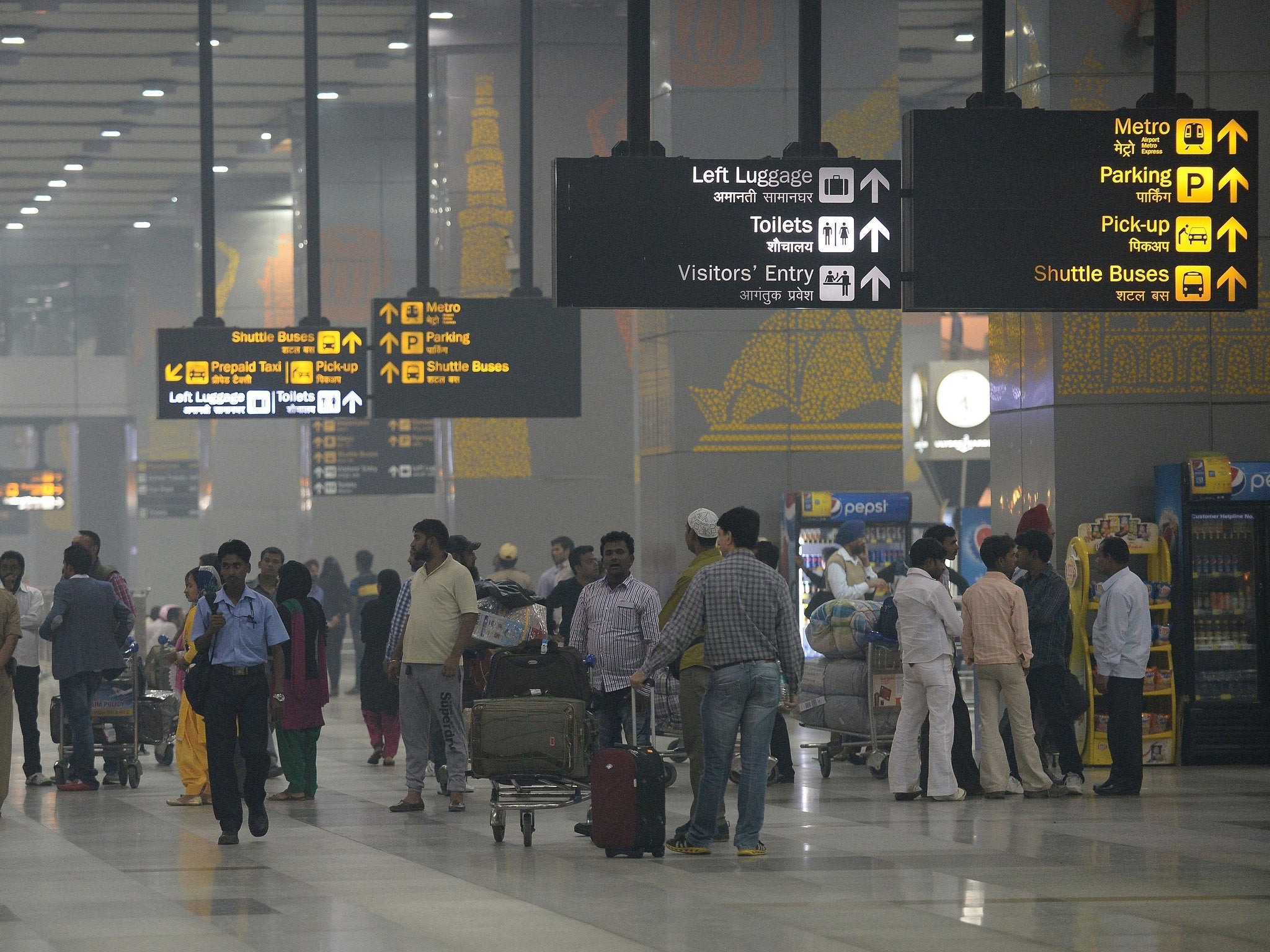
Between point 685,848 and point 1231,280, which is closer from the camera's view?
point 685,848

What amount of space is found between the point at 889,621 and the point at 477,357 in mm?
5976

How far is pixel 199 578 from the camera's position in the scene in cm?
1085

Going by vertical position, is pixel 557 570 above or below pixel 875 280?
below

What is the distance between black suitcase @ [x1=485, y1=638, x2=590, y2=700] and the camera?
10.4m

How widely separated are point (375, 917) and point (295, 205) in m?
22.0

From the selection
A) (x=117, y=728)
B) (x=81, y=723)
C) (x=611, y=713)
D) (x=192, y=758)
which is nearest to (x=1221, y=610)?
(x=611, y=713)

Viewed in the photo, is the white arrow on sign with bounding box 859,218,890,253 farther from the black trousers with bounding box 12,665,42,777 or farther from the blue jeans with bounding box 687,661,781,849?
the black trousers with bounding box 12,665,42,777

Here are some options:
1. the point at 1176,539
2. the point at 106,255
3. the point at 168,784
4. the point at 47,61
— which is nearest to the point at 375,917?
the point at 168,784

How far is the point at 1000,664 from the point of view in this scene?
39.3 feet

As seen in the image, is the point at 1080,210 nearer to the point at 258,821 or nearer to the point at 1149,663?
the point at 1149,663

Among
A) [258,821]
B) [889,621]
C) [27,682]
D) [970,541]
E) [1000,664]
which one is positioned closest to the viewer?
[258,821]

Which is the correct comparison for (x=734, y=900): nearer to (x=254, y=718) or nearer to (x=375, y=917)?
(x=375, y=917)

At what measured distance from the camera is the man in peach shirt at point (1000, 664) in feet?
39.3

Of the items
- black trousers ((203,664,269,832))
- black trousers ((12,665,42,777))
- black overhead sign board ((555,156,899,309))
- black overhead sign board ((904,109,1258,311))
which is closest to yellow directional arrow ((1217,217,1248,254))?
black overhead sign board ((904,109,1258,311))
